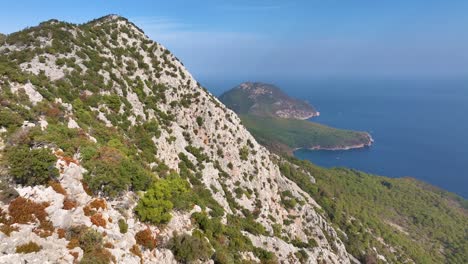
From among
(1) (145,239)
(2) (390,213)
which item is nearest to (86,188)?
(1) (145,239)

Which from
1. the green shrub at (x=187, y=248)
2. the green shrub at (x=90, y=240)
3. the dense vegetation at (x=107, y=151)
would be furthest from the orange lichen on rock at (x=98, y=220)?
the green shrub at (x=187, y=248)

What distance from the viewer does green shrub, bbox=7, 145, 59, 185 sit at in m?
17.6

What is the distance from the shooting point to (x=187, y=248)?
1991cm

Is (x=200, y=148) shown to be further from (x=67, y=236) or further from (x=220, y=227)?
(x=67, y=236)

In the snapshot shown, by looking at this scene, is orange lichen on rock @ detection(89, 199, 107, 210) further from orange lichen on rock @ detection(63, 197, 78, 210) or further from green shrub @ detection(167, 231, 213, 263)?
green shrub @ detection(167, 231, 213, 263)

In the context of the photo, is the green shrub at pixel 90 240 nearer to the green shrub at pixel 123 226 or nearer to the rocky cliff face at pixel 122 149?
the rocky cliff face at pixel 122 149

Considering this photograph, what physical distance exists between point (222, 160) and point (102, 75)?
22481 mm

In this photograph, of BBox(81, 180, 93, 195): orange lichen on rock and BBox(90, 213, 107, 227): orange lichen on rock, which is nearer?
BBox(90, 213, 107, 227): orange lichen on rock

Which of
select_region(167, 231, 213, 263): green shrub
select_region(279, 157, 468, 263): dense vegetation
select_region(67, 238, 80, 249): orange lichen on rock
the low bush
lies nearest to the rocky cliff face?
select_region(67, 238, 80, 249): orange lichen on rock

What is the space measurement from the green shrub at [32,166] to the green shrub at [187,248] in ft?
28.8

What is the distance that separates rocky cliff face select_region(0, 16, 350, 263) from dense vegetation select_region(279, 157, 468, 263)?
28136 millimetres

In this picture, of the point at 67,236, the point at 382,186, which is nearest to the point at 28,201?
the point at 67,236

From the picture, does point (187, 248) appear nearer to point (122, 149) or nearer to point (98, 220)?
point (98, 220)

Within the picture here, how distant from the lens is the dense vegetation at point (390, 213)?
281 ft
